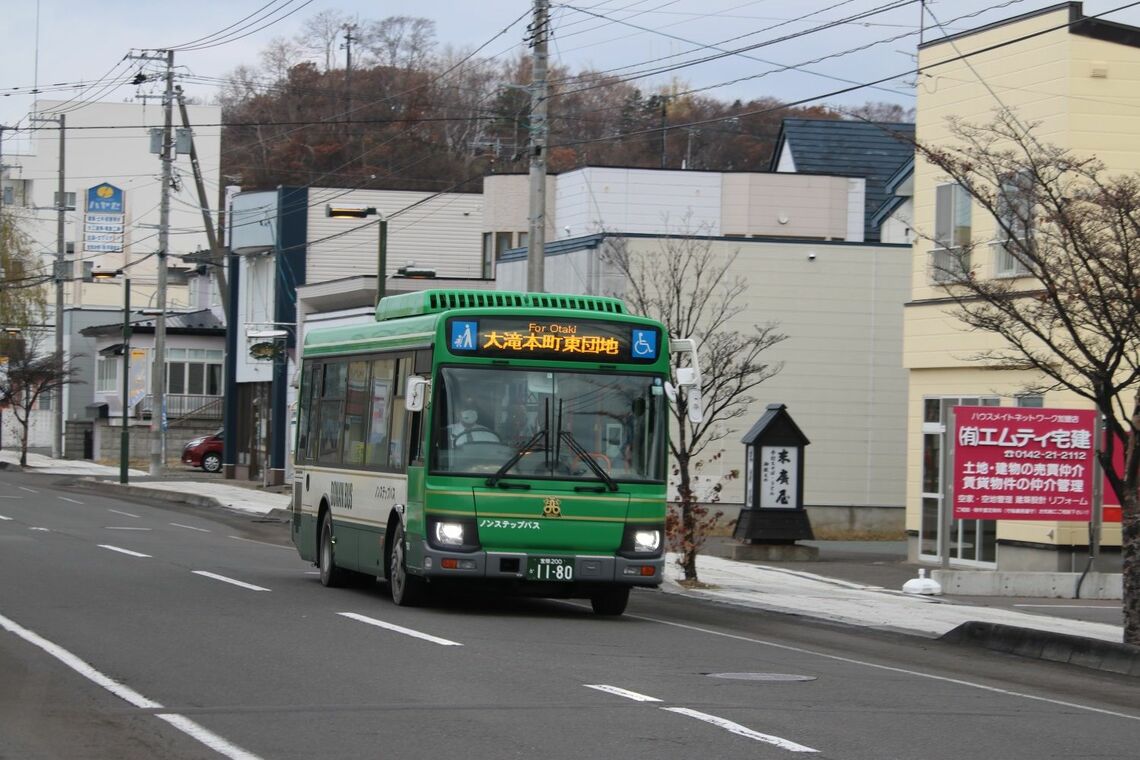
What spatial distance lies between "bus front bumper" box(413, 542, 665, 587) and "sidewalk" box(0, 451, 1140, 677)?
133 inches

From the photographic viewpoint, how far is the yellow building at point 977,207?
24.9m

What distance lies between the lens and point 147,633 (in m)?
13.5

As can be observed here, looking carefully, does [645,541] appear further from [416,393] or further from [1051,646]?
[1051,646]

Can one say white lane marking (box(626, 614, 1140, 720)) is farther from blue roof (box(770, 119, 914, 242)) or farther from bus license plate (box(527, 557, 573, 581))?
blue roof (box(770, 119, 914, 242))

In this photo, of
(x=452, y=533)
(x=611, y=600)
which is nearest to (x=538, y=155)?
(x=611, y=600)

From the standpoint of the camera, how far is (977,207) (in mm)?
26641

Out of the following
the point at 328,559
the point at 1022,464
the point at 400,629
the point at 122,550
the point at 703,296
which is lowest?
the point at 122,550

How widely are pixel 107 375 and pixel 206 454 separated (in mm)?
18203

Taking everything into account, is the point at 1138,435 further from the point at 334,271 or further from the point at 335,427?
the point at 334,271

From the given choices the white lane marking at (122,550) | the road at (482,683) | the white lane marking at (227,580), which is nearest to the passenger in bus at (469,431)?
the road at (482,683)

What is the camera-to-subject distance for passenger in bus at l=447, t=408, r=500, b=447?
1592 cm

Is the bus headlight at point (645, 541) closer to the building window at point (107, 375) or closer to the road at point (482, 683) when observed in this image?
the road at point (482, 683)

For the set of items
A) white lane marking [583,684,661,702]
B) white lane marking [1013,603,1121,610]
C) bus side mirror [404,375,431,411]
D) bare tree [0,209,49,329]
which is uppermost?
bare tree [0,209,49,329]

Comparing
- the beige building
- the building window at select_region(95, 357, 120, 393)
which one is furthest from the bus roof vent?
the building window at select_region(95, 357, 120, 393)
